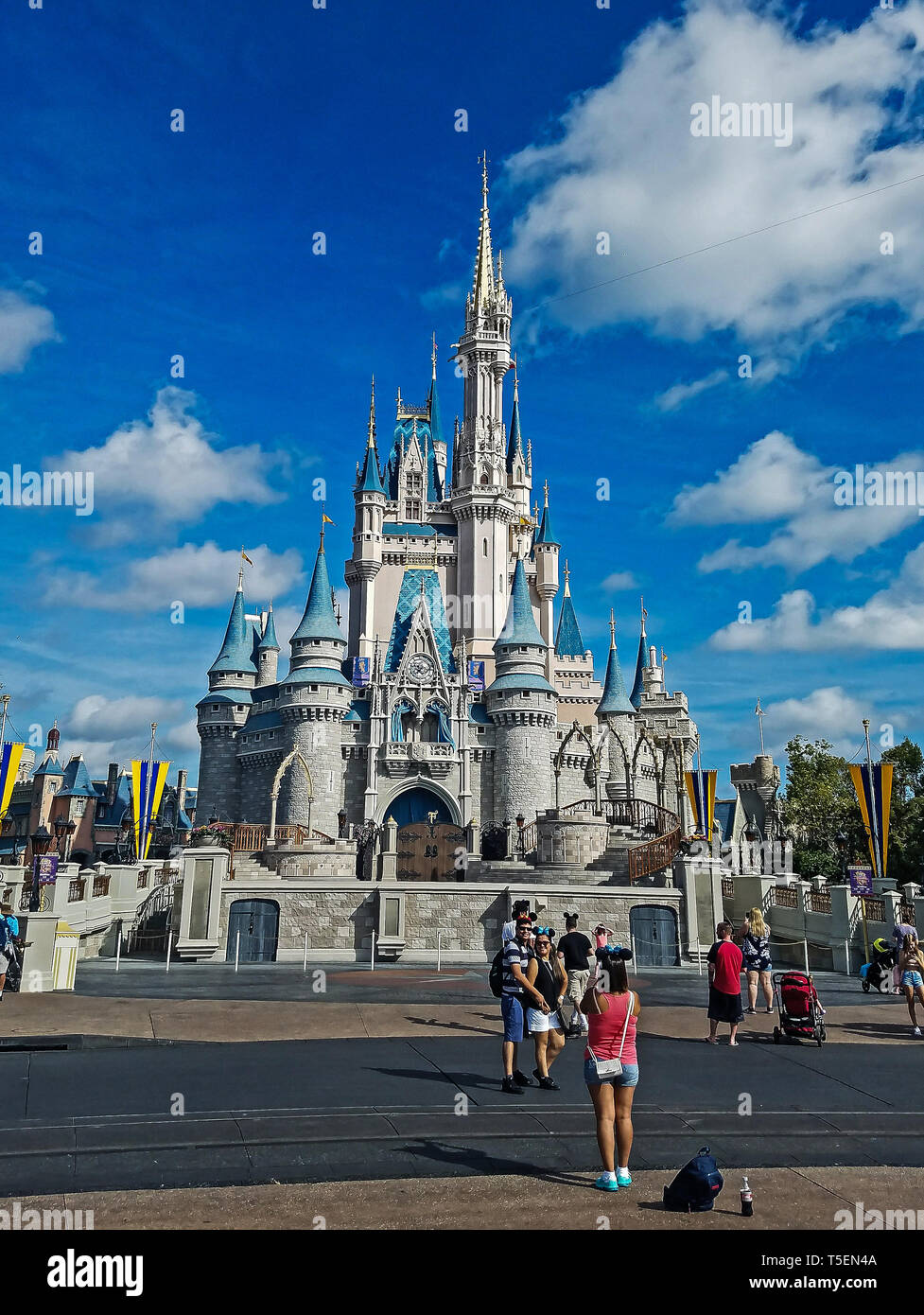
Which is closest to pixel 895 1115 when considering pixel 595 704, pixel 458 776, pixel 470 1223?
pixel 470 1223

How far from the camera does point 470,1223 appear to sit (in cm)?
618

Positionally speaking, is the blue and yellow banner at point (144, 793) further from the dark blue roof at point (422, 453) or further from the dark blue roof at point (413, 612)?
the dark blue roof at point (422, 453)

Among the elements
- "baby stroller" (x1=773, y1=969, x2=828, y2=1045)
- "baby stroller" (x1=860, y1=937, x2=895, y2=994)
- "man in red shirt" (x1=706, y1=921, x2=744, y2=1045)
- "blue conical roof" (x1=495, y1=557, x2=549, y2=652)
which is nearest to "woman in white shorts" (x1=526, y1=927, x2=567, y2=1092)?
"man in red shirt" (x1=706, y1=921, x2=744, y2=1045)

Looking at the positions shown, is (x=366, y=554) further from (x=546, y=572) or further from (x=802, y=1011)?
(x=802, y=1011)

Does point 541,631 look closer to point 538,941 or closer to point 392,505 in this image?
point 392,505

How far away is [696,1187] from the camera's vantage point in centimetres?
631

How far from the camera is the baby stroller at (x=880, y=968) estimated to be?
1678cm

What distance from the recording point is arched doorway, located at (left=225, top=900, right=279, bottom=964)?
79.2ft

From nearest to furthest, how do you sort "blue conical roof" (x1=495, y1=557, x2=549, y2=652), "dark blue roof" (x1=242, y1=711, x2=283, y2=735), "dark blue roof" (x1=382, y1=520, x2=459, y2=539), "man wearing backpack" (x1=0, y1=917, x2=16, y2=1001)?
1. "man wearing backpack" (x1=0, y1=917, x2=16, y2=1001)
2. "dark blue roof" (x1=242, y1=711, x2=283, y2=735)
3. "blue conical roof" (x1=495, y1=557, x2=549, y2=652)
4. "dark blue roof" (x1=382, y1=520, x2=459, y2=539)

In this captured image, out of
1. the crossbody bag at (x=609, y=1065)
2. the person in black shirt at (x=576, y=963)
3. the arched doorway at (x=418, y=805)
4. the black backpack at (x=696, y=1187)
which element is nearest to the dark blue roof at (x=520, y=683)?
the arched doorway at (x=418, y=805)

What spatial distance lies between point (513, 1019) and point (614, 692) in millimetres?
54310

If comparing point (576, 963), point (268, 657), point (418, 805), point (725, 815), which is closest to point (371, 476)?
point (268, 657)

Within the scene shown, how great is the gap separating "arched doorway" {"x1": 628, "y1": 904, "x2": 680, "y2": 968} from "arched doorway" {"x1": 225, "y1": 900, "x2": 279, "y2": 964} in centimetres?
907

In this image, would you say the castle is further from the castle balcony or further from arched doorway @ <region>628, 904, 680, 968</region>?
arched doorway @ <region>628, 904, 680, 968</region>
